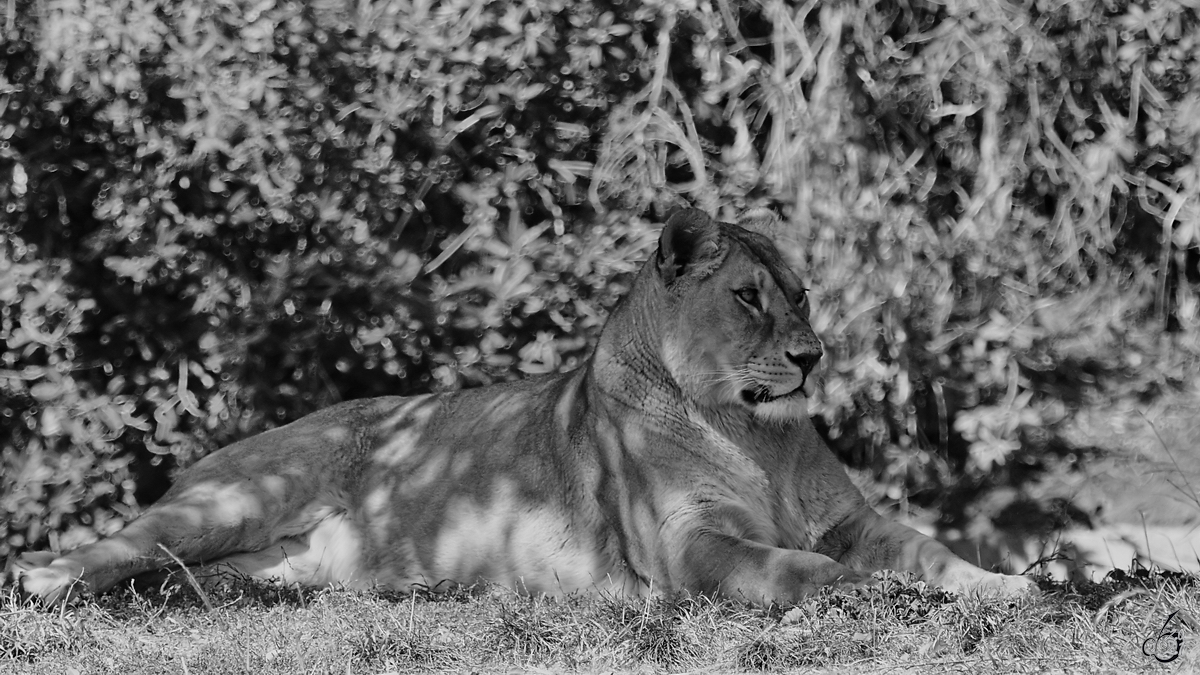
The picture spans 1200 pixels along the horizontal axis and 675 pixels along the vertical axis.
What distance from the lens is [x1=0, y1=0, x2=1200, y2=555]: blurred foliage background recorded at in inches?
244

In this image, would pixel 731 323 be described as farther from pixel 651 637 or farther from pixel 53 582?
pixel 53 582

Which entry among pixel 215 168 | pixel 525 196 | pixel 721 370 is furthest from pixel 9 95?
pixel 721 370

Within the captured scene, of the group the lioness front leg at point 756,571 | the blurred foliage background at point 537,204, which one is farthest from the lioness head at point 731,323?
the blurred foliage background at point 537,204

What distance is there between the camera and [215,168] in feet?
20.4

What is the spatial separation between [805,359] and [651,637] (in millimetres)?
1495

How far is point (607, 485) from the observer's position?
483cm

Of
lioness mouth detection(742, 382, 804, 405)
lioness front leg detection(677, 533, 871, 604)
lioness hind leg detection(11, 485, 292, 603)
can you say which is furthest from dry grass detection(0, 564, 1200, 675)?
lioness mouth detection(742, 382, 804, 405)

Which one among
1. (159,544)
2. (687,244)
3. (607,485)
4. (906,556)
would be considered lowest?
(906,556)

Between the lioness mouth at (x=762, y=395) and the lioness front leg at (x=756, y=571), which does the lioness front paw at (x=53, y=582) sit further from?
the lioness mouth at (x=762, y=395)

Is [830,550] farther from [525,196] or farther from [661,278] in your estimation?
[525,196]

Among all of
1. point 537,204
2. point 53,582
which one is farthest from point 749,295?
point 53,582

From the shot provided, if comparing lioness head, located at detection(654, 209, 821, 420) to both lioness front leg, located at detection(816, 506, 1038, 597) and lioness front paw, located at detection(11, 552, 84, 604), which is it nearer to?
lioness front leg, located at detection(816, 506, 1038, 597)

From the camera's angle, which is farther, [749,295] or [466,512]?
[466,512]

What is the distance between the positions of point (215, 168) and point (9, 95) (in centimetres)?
93
